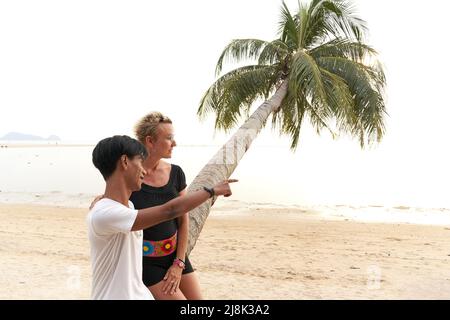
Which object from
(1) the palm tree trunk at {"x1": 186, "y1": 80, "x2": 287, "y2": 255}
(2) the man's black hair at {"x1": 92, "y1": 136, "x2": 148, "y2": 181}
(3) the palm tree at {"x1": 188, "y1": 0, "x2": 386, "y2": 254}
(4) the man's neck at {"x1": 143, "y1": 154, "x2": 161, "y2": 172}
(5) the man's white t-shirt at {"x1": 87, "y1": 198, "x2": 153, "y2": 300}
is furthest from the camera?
(3) the palm tree at {"x1": 188, "y1": 0, "x2": 386, "y2": 254}

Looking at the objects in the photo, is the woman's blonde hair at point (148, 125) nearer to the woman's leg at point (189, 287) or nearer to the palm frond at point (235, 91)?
the woman's leg at point (189, 287)

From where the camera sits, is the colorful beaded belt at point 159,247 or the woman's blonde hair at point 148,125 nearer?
the colorful beaded belt at point 159,247

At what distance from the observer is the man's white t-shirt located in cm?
197

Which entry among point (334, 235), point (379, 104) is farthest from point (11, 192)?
point (379, 104)

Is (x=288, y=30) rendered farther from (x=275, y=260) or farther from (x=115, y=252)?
(x=115, y=252)

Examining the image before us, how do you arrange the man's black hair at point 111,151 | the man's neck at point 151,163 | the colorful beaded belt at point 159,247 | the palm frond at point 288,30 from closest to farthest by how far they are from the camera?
the man's black hair at point 111,151 → the colorful beaded belt at point 159,247 → the man's neck at point 151,163 → the palm frond at point 288,30

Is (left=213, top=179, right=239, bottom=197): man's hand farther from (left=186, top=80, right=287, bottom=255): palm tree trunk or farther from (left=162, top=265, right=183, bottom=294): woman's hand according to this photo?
(left=186, top=80, right=287, bottom=255): palm tree trunk

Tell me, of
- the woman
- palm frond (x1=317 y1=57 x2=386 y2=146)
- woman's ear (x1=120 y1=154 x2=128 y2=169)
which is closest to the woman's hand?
the woman

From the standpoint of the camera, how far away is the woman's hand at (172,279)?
2.94 metres

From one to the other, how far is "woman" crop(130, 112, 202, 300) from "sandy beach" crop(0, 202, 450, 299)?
447 centimetres

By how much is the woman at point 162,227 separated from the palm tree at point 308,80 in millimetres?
6215

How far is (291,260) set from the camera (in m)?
10.2

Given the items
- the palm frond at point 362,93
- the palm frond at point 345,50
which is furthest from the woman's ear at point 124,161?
the palm frond at point 345,50
